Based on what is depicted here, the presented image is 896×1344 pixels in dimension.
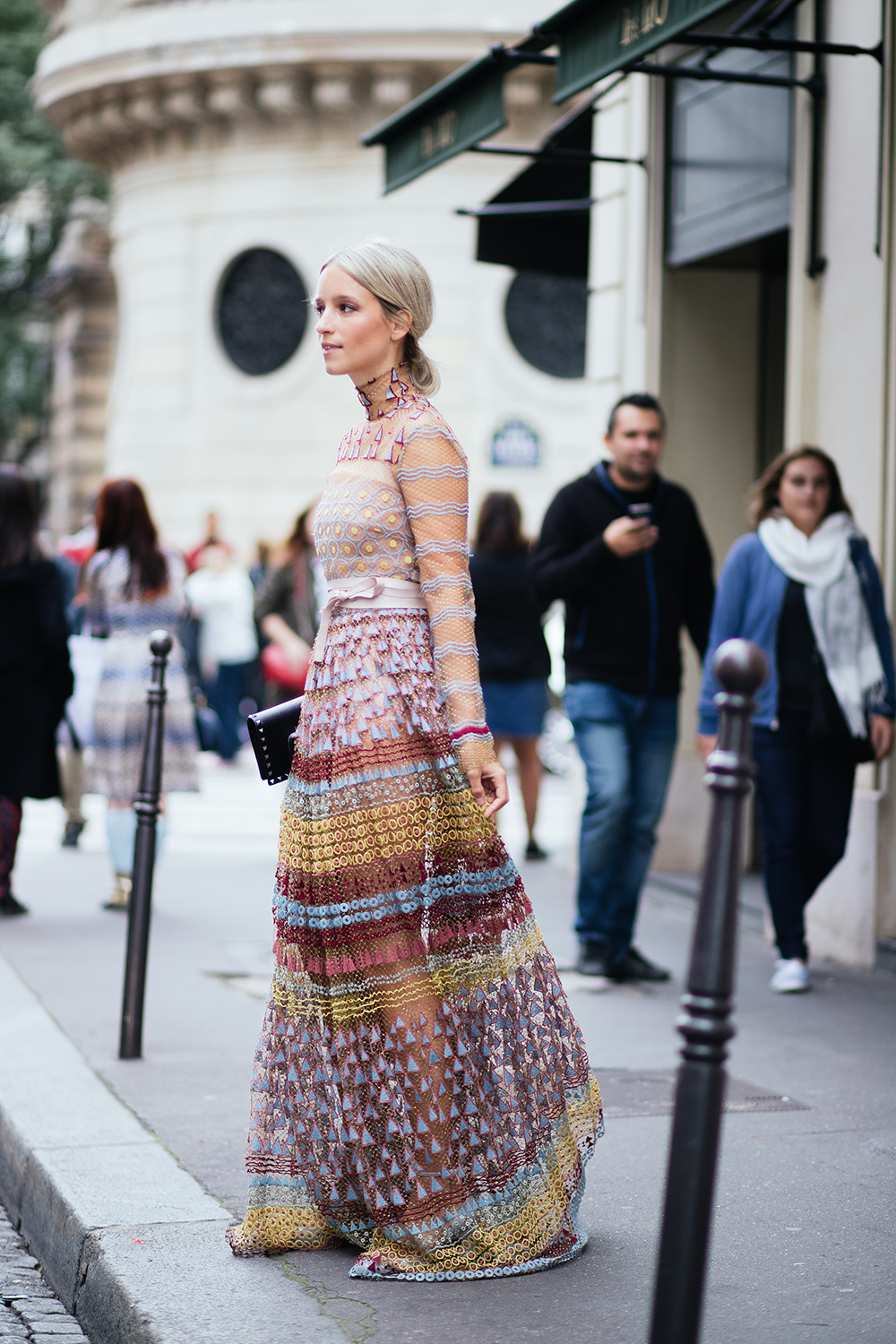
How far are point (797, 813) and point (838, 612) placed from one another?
0.74m

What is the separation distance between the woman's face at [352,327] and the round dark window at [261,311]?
19217 mm

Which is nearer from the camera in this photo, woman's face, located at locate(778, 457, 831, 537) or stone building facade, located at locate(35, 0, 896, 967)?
woman's face, located at locate(778, 457, 831, 537)

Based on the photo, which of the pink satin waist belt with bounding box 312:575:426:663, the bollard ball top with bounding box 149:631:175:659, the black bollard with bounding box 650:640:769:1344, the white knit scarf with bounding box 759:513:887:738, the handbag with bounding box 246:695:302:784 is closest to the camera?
the black bollard with bounding box 650:640:769:1344

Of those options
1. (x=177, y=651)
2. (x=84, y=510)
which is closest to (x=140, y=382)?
(x=84, y=510)

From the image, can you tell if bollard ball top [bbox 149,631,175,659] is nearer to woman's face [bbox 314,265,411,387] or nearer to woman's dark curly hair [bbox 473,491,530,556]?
woman's face [bbox 314,265,411,387]

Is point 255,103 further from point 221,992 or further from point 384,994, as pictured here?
point 384,994

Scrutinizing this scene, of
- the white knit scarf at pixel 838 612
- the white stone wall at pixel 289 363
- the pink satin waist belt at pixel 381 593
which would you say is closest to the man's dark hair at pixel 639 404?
the white knit scarf at pixel 838 612

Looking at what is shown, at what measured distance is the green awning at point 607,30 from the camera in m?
6.32

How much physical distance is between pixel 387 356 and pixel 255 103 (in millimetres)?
19574

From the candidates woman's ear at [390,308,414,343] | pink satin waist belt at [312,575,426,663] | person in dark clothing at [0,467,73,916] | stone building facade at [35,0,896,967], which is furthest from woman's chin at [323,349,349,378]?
stone building facade at [35,0,896,967]

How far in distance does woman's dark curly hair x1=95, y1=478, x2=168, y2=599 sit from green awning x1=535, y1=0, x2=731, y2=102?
2692 millimetres

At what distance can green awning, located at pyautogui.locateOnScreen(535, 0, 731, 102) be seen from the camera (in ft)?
20.7

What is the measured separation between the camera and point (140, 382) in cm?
2358

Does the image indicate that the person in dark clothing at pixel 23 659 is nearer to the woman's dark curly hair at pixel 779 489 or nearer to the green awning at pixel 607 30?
the green awning at pixel 607 30
